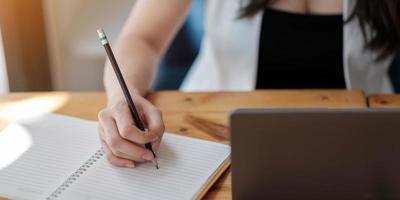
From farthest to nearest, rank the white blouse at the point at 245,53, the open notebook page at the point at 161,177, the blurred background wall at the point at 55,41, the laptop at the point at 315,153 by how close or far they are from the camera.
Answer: the blurred background wall at the point at 55,41
the white blouse at the point at 245,53
the open notebook page at the point at 161,177
the laptop at the point at 315,153

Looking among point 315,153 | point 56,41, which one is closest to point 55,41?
point 56,41

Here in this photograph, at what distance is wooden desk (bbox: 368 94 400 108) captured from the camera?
112cm

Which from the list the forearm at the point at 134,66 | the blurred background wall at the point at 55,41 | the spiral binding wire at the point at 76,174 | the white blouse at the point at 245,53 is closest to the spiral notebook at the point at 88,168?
the spiral binding wire at the point at 76,174

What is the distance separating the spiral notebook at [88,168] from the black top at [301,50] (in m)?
0.52

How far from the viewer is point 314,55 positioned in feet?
4.86

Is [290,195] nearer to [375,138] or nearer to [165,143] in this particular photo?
[375,138]

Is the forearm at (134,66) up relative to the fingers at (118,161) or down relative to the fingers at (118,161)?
up

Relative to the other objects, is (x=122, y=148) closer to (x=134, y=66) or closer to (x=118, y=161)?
(x=118, y=161)

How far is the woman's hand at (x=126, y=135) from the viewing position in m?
0.91

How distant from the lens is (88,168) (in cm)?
93

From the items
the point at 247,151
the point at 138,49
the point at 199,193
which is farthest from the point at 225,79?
the point at 247,151

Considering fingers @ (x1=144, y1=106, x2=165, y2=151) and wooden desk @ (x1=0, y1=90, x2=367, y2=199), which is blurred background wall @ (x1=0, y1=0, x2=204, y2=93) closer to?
wooden desk @ (x1=0, y1=90, x2=367, y2=199)

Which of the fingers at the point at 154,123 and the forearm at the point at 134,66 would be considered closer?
the fingers at the point at 154,123

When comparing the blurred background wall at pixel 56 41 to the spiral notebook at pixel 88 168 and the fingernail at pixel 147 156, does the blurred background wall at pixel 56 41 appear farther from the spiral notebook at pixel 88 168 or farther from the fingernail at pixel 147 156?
the fingernail at pixel 147 156
